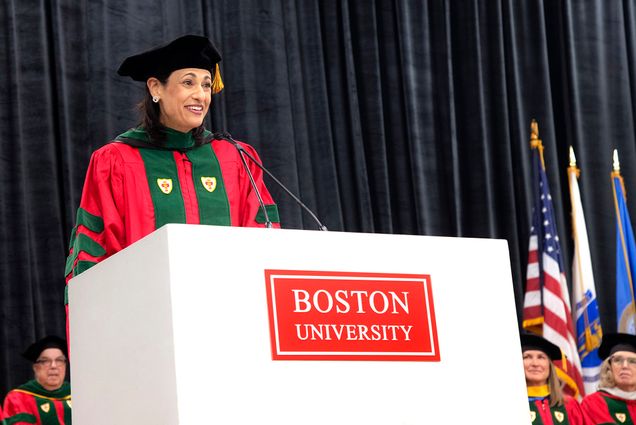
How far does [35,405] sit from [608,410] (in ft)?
10.1

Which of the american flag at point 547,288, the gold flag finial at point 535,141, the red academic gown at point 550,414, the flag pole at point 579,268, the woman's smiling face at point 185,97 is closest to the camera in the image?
the woman's smiling face at point 185,97

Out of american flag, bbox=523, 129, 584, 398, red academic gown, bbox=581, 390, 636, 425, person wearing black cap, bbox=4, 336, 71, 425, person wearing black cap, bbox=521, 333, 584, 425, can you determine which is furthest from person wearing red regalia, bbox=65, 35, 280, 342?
american flag, bbox=523, 129, 584, 398

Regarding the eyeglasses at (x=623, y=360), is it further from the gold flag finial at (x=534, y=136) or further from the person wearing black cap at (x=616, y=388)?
the gold flag finial at (x=534, y=136)

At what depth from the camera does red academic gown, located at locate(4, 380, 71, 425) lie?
19.0 feet

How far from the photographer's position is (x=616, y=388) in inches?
240

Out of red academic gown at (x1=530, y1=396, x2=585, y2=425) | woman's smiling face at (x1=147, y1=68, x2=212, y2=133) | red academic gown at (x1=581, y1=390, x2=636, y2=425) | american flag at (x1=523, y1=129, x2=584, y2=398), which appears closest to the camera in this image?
woman's smiling face at (x1=147, y1=68, x2=212, y2=133)

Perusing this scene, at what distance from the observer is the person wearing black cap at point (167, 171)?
275 cm

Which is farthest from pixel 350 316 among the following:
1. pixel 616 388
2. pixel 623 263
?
pixel 623 263

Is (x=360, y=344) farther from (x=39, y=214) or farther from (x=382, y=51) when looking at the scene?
(x=382, y=51)

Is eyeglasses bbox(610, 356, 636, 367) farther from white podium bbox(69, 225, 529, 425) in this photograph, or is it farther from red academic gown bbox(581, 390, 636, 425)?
white podium bbox(69, 225, 529, 425)

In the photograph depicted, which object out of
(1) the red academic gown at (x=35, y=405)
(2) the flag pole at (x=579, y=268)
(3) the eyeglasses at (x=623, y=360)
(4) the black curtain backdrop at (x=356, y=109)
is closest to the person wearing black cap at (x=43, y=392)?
(1) the red academic gown at (x=35, y=405)

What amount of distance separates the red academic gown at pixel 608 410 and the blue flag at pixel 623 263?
1157mm

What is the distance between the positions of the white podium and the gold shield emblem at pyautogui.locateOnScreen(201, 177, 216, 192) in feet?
2.09

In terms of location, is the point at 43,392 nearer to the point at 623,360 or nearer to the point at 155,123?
the point at 623,360
